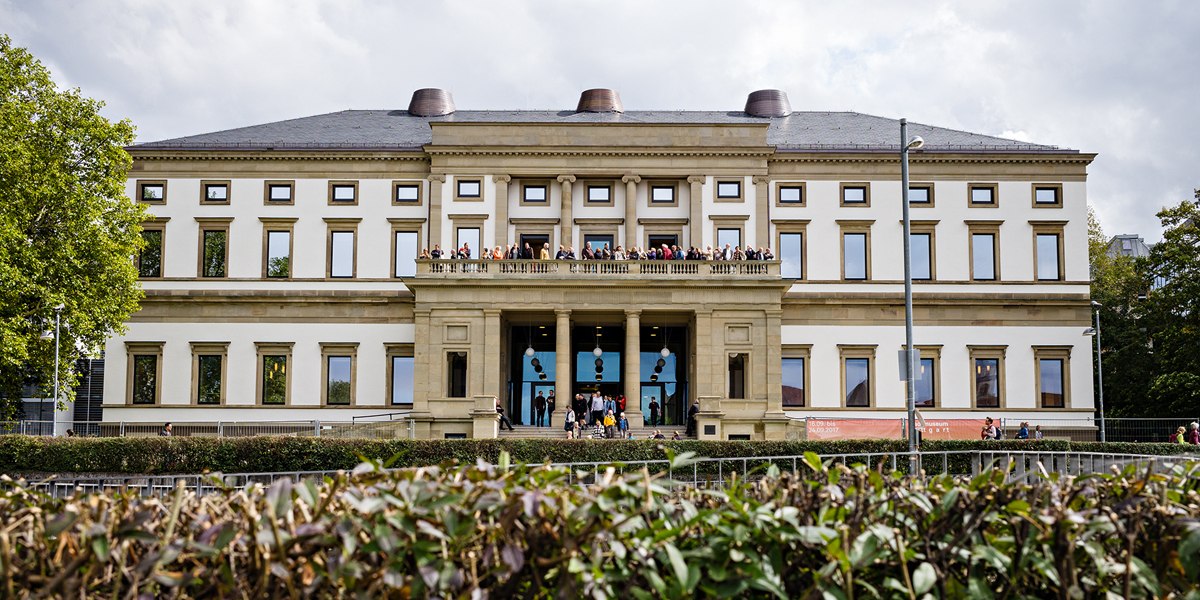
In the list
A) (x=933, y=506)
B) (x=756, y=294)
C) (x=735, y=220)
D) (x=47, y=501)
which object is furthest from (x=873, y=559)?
(x=735, y=220)

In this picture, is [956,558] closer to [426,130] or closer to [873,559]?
[873,559]

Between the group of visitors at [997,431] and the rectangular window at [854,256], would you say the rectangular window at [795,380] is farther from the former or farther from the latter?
the group of visitors at [997,431]

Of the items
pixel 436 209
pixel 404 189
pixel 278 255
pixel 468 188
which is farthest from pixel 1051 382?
pixel 278 255

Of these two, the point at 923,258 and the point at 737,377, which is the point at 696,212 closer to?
the point at 737,377

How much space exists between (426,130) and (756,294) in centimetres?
2198

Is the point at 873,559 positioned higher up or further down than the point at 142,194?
further down

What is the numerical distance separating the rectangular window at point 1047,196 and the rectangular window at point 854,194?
808 centimetres

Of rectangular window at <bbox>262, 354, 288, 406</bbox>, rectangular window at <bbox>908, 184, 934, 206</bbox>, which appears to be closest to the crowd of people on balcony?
rectangular window at <bbox>262, 354, 288, 406</bbox>

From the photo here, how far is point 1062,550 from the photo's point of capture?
457cm

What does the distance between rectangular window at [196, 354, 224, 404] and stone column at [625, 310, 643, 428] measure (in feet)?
64.1

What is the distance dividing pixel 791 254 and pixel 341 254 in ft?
71.5

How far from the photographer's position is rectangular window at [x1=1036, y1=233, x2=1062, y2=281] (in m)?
50.9

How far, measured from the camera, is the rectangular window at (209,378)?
49.9m

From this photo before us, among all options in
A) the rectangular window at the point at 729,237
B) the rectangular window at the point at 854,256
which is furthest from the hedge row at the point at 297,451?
the rectangular window at the point at 729,237
